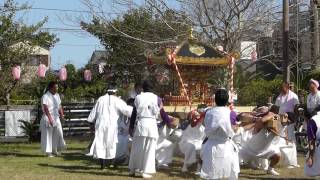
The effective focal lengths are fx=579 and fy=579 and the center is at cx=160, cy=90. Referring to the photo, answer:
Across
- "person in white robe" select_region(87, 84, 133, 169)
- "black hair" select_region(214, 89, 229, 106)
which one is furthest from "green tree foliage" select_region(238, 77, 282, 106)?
"black hair" select_region(214, 89, 229, 106)

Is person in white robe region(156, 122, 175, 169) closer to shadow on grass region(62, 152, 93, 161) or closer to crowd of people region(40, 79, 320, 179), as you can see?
crowd of people region(40, 79, 320, 179)

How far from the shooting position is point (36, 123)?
20562 millimetres

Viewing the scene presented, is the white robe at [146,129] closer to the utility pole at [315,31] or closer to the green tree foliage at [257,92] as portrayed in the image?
Answer: the utility pole at [315,31]

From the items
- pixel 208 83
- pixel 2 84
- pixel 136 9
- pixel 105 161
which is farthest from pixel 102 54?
pixel 105 161

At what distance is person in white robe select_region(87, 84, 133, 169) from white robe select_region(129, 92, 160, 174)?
3.13 feet

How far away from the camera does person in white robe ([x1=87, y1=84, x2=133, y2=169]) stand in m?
11.7

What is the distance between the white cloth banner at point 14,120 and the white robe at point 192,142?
11577 millimetres

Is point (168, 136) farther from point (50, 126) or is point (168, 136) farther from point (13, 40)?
point (13, 40)

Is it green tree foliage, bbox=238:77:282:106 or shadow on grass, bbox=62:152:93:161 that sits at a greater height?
green tree foliage, bbox=238:77:282:106

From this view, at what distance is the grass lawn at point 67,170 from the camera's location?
36.4 feet

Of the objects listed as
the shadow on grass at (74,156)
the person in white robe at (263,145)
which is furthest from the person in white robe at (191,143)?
the shadow on grass at (74,156)

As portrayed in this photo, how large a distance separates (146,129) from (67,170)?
226 cm

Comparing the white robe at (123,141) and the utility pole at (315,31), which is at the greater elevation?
the utility pole at (315,31)

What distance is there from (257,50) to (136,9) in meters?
4.69
